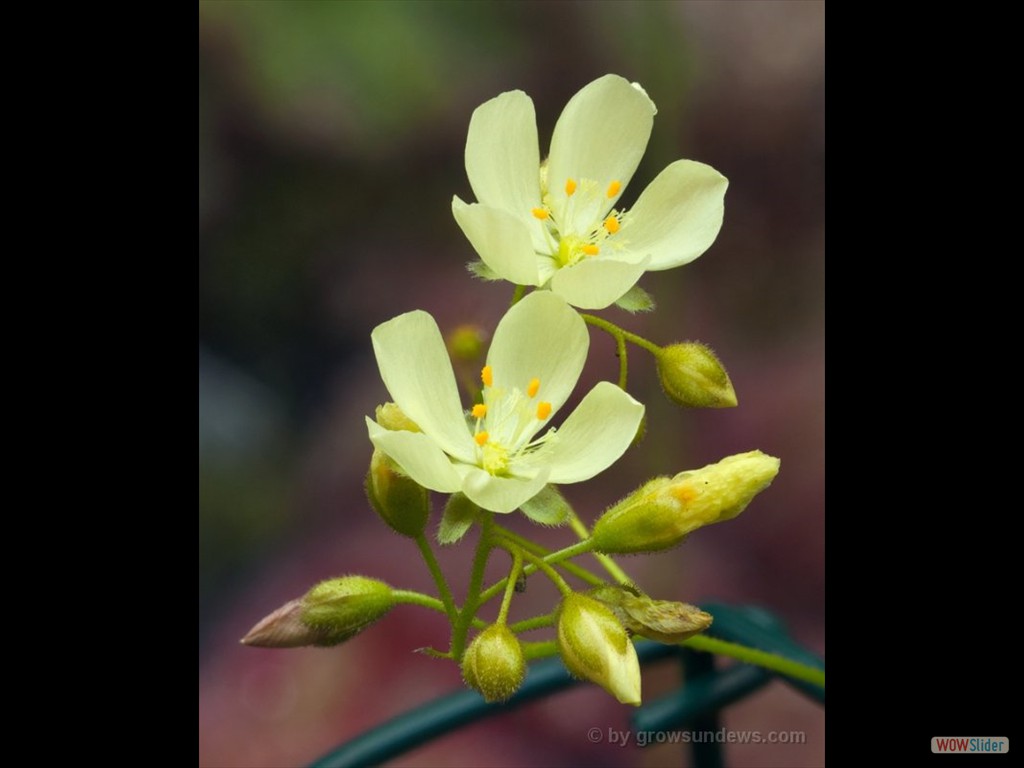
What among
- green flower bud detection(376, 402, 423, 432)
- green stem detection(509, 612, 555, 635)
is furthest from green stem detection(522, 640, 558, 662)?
green flower bud detection(376, 402, 423, 432)

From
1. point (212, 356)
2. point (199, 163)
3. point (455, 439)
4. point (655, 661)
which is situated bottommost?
point (655, 661)

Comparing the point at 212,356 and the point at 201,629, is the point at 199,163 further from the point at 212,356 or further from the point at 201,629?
the point at 201,629

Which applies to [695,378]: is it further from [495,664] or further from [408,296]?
[408,296]

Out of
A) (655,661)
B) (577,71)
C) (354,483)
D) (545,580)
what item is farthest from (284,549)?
(577,71)

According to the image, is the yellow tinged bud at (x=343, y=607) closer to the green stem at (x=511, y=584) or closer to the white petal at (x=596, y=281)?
the green stem at (x=511, y=584)
